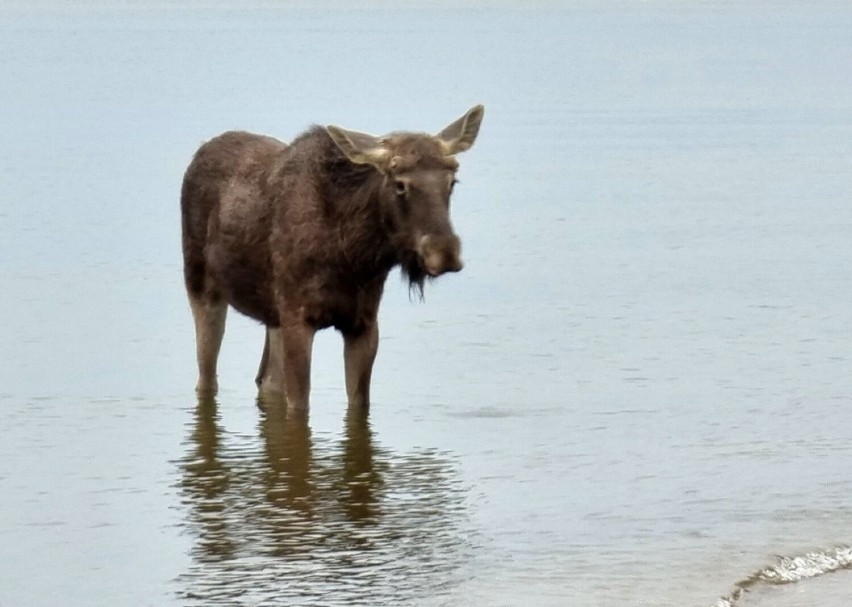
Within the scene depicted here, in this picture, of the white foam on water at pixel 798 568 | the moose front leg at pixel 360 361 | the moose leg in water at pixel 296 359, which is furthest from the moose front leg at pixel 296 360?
the white foam on water at pixel 798 568

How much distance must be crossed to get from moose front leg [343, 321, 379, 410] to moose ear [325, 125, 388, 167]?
110 centimetres

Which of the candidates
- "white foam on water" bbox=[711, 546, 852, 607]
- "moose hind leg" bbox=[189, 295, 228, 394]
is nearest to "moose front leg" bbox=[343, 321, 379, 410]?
"moose hind leg" bbox=[189, 295, 228, 394]

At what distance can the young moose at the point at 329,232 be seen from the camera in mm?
13141

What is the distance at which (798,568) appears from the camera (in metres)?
10.5

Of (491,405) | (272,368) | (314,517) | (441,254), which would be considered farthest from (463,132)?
(314,517)

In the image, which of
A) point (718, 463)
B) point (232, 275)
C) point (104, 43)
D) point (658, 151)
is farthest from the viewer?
point (104, 43)

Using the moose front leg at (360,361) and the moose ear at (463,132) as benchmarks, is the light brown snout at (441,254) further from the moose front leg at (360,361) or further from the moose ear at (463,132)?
the moose front leg at (360,361)

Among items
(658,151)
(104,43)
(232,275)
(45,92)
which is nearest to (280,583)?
(232,275)

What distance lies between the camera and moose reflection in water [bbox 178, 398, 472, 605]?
400 inches

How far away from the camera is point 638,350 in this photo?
666 inches

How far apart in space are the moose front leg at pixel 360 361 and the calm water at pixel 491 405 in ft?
0.63

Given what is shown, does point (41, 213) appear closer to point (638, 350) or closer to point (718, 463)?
point (638, 350)

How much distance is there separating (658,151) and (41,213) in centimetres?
1170

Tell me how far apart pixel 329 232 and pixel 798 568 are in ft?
14.2
